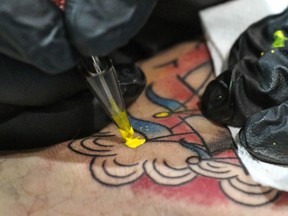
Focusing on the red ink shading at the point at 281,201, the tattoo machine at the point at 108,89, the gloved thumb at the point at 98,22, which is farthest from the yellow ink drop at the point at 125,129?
the red ink shading at the point at 281,201

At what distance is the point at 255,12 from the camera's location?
38.2 inches

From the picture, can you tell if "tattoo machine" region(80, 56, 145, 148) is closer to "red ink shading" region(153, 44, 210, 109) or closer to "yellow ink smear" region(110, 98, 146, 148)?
"yellow ink smear" region(110, 98, 146, 148)

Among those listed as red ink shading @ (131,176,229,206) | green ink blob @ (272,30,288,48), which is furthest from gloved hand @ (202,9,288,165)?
red ink shading @ (131,176,229,206)

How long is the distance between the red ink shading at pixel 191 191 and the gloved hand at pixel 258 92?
0.33ft

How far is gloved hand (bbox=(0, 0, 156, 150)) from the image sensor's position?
0.63 m

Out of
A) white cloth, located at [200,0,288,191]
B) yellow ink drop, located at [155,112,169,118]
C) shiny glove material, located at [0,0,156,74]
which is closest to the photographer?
shiny glove material, located at [0,0,156,74]

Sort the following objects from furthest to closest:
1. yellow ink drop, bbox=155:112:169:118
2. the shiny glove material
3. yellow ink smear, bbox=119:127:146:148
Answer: yellow ink drop, bbox=155:112:169:118, yellow ink smear, bbox=119:127:146:148, the shiny glove material

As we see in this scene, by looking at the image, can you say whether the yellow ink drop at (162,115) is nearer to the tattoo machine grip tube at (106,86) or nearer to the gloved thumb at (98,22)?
the tattoo machine grip tube at (106,86)

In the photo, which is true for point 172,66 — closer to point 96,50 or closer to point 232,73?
point 232,73

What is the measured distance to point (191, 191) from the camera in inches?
25.9

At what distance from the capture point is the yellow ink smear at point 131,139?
75 centimetres

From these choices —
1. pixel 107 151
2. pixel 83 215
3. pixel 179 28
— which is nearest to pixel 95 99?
pixel 107 151

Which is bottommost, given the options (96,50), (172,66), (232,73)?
(172,66)

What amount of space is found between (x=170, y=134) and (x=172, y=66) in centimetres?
32
